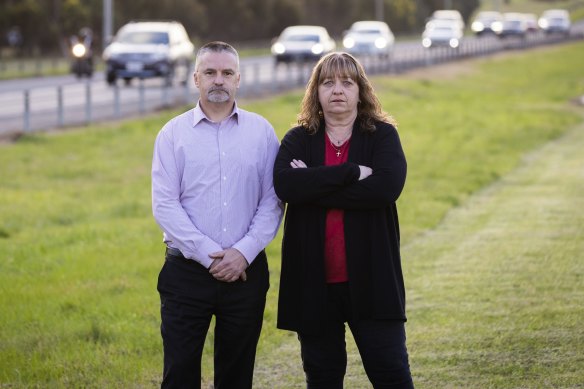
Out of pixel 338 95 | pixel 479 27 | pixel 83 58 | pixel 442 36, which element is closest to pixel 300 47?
pixel 83 58

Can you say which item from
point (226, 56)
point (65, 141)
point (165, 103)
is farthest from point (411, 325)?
point (165, 103)

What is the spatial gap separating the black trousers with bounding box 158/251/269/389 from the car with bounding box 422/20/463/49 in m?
63.0

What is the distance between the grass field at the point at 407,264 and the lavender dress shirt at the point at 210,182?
2.01 metres

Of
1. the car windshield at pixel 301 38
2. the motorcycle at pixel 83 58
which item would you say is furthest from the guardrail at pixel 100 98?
the car windshield at pixel 301 38

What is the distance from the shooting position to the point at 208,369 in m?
7.65

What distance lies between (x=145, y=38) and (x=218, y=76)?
32092 millimetres

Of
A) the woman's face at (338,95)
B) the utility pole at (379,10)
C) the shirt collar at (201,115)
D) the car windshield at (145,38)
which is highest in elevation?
the woman's face at (338,95)

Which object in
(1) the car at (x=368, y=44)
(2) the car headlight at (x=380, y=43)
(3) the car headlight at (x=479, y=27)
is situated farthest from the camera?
(3) the car headlight at (x=479, y=27)

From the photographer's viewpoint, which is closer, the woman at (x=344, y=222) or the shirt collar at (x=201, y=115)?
the woman at (x=344, y=222)

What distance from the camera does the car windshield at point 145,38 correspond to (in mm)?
36688

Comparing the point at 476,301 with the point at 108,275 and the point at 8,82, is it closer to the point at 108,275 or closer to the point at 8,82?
the point at 108,275

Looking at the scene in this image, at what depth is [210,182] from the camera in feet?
17.8

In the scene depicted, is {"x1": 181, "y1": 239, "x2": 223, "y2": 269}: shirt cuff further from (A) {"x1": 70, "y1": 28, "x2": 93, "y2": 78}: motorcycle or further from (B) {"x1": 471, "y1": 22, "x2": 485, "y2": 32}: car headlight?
(B) {"x1": 471, "y1": 22, "x2": 485, "y2": 32}: car headlight

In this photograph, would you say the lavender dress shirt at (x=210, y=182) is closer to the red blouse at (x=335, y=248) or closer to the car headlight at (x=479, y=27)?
the red blouse at (x=335, y=248)
